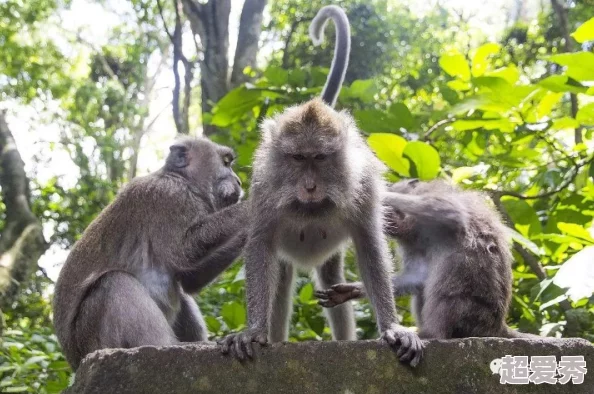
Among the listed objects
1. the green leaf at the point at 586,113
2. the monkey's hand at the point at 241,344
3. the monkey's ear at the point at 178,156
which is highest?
the green leaf at the point at 586,113

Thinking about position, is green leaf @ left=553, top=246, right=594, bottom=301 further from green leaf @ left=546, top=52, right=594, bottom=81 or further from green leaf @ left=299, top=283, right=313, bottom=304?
green leaf @ left=299, top=283, right=313, bottom=304

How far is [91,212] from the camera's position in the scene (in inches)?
496

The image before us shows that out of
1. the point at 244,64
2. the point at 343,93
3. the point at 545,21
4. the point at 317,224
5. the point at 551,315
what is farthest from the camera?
the point at 545,21

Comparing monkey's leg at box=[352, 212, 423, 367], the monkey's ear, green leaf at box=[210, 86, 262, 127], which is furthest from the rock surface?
green leaf at box=[210, 86, 262, 127]

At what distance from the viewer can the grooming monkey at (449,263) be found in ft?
12.4

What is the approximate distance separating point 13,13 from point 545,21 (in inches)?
546

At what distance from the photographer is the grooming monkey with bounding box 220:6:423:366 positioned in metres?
3.42

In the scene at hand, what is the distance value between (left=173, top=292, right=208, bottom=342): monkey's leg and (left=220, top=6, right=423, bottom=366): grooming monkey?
98 centimetres

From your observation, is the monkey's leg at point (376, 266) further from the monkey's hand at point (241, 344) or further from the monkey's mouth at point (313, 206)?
the monkey's hand at point (241, 344)

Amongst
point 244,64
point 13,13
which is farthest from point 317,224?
point 13,13

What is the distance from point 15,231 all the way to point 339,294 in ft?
21.2

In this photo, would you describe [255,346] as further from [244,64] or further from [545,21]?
[545,21]

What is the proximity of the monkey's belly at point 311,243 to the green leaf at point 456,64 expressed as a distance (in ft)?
5.75

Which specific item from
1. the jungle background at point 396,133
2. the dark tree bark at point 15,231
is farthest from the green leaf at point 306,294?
the dark tree bark at point 15,231
